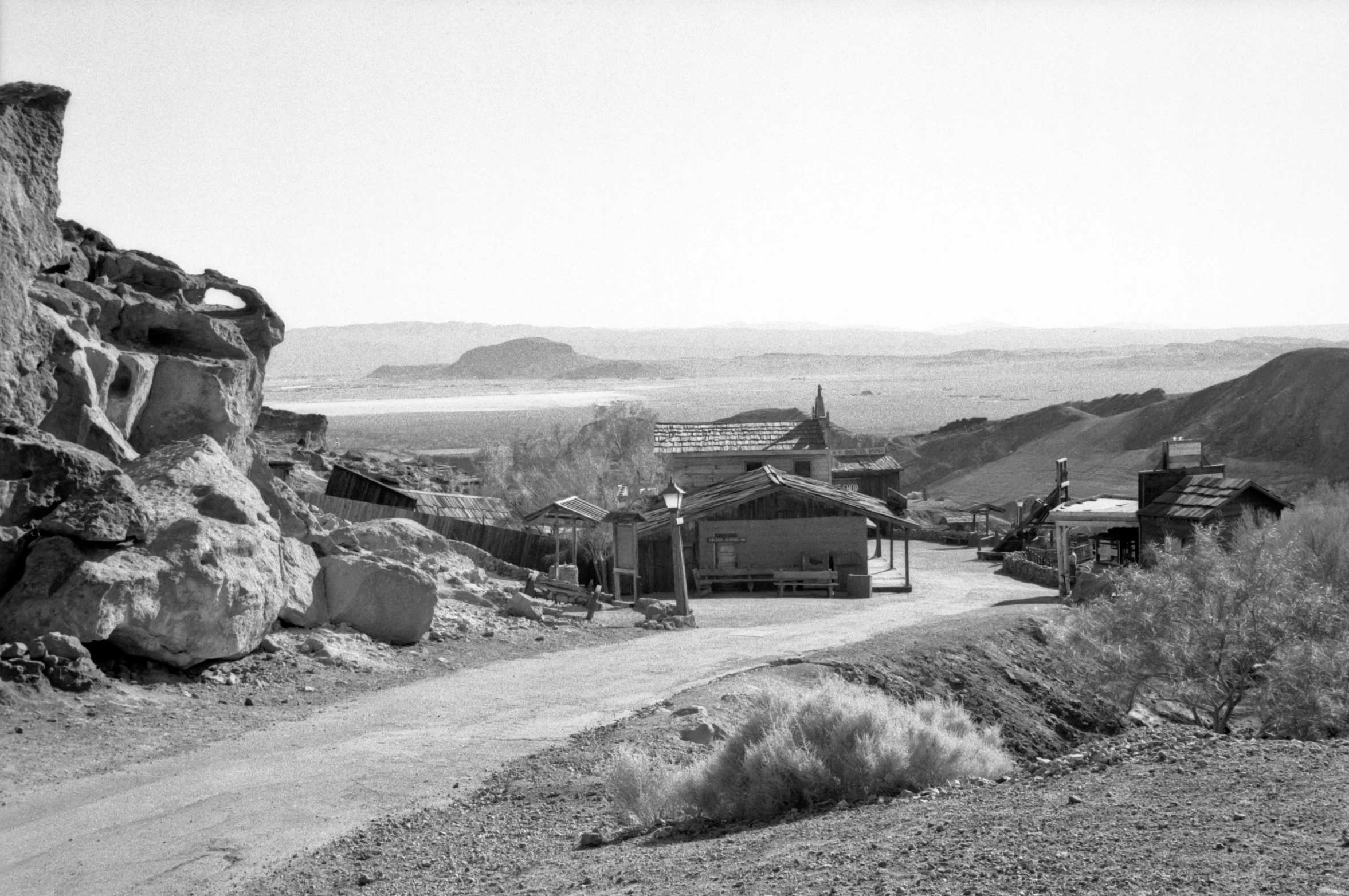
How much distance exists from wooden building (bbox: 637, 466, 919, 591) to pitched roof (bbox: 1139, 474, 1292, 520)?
5.83 meters

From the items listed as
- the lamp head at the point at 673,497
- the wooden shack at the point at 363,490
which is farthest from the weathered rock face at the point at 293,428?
the lamp head at the point at 673,497

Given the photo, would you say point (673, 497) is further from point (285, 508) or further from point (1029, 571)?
point (1029, 571)

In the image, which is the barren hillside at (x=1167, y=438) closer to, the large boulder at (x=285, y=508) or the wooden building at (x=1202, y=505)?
the wooden building at (x=1202, y=505)

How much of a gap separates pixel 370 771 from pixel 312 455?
123 feet

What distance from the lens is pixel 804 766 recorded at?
9.94 m

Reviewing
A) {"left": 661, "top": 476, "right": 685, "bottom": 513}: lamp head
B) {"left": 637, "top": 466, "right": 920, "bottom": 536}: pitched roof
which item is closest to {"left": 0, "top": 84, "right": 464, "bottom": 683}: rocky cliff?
{"left": 661, "top": 476, "right": 685, "bottom": 513}: lamp head

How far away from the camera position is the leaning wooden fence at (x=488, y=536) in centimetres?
3253

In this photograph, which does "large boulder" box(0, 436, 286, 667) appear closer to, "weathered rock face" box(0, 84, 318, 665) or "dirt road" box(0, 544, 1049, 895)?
"weathered rock face" box(0, 84, 318, 665)

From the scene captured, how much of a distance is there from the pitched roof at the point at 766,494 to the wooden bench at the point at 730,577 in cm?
139

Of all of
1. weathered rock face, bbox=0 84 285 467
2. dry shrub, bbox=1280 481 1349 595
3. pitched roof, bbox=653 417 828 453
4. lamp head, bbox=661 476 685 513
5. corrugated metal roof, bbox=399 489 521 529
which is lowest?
corrugated metal roof, bbox=399 489 521 529

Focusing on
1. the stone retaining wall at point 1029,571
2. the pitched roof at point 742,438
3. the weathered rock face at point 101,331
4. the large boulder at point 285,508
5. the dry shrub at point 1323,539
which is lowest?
the stone retaining wall at point 1029,571

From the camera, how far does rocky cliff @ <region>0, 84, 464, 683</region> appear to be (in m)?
14.3

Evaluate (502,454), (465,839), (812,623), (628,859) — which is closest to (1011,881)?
(628,859)

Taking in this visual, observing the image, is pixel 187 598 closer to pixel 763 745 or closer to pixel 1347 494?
pixel 763 745
